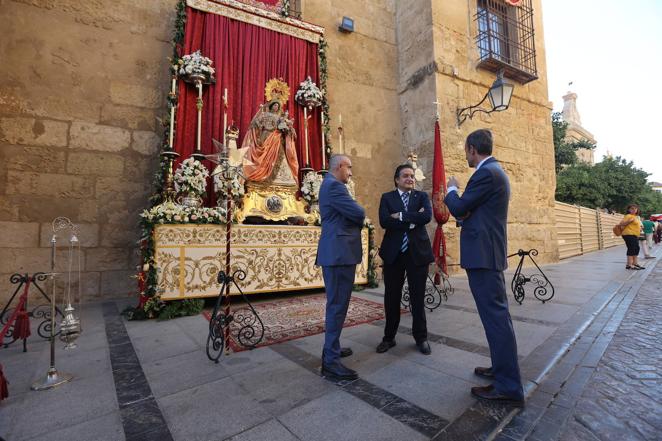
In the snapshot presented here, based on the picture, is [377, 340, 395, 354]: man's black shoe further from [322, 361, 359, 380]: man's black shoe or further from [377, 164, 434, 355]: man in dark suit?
[322, 361, 359, 380]: man's black shoe

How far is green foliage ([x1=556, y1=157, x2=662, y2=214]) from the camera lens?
19328mm

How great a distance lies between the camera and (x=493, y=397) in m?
1.98

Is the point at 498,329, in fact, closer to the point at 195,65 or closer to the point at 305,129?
the point at 305,129

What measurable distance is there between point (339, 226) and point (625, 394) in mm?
2256

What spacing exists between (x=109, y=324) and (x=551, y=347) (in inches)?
194

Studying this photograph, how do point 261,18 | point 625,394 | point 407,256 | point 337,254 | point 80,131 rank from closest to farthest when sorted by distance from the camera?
1. point 625,394
2. point 337,254
3. point 407,256
4. point 80,131
5. point 261,18

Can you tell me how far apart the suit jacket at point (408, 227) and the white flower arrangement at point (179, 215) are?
2.85m

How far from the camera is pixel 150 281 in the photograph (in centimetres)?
417

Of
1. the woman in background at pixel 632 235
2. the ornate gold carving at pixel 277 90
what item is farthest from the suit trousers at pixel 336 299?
the woman in background at pixel 632 235

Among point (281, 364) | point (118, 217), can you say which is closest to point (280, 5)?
point (118, 217)

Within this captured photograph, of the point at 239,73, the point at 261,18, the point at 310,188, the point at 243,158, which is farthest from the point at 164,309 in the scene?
the point at 261,18

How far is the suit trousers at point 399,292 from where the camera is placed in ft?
9.55

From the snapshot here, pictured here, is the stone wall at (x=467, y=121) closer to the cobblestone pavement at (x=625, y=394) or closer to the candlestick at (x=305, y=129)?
the candlestick at (x=305, y=129)

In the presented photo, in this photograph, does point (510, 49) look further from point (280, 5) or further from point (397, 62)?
point (280, 5)
